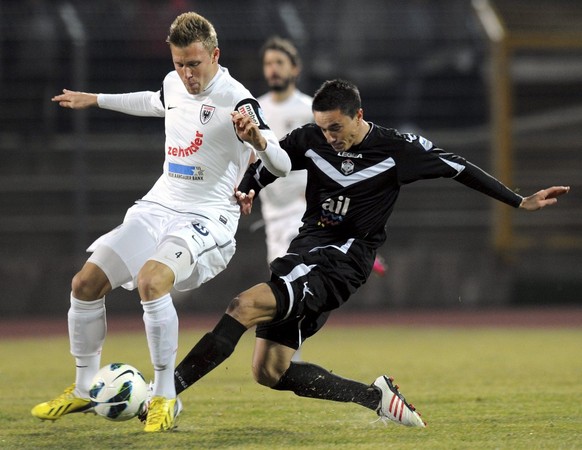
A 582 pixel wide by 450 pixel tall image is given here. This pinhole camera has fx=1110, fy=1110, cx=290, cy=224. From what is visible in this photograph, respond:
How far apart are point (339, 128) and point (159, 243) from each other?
3.70ft

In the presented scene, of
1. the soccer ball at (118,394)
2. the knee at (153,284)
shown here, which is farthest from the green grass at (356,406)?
the knee at (153,284)

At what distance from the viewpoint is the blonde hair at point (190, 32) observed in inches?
231

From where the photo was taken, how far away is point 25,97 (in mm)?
15609

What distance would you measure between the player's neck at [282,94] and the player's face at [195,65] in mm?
3122

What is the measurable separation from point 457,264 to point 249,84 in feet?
12.8

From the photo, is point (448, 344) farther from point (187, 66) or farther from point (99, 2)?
point (99, 2)

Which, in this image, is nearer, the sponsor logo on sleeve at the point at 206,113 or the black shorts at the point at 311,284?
the black shorts at the point at 311,284

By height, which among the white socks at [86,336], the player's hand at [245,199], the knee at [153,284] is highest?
the player's hand at [245,199]

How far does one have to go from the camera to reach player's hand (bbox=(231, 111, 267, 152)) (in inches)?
213

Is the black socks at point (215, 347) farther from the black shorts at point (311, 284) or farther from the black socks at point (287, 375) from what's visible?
the black shorts at point (311, 284)

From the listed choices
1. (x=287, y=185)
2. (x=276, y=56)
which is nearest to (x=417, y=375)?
(x=287, y=185)

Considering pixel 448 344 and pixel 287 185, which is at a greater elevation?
Result: pixel 287 185

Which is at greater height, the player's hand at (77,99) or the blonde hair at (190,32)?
the blonde hair at (190,32)

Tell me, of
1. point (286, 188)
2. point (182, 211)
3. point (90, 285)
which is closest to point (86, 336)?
point (90, 285)
